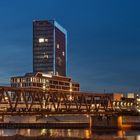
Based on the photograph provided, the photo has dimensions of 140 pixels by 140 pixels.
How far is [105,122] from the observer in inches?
6870

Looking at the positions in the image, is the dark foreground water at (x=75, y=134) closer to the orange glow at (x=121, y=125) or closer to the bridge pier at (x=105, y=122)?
the bridge pier at (x=105, y=122)

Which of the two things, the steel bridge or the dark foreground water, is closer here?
the dark foreground water

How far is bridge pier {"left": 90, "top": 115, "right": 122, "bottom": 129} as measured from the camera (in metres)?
174

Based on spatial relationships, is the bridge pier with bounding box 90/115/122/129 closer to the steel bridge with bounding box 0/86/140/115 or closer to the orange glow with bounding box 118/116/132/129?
the orange glow with bounding box 118/116/132/129

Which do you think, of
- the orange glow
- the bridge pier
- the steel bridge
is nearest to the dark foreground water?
the steel bridge

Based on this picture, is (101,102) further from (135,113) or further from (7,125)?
(7,125)

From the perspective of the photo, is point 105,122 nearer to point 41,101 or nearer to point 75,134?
point 41,101

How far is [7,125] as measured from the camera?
184m

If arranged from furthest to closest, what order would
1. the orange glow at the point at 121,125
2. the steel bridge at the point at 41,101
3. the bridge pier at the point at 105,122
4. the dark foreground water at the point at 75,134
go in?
the orange glow at the point at 121,125 < the bridge pier at the point at 105,122 < the steel bridge at the point at 41,101 < the dark foreground water at the point at 75,134

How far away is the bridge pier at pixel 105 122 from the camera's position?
17388 centimetres

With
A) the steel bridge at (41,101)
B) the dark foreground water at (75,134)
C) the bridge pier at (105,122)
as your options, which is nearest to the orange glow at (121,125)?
the bridge pier at (105,122)

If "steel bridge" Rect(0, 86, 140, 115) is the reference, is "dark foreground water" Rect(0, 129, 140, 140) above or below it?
below

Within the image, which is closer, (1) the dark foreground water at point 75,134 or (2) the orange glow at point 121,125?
(1) the dark foreground water at point 75,134

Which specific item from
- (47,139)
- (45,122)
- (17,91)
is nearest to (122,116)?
(45,122)
